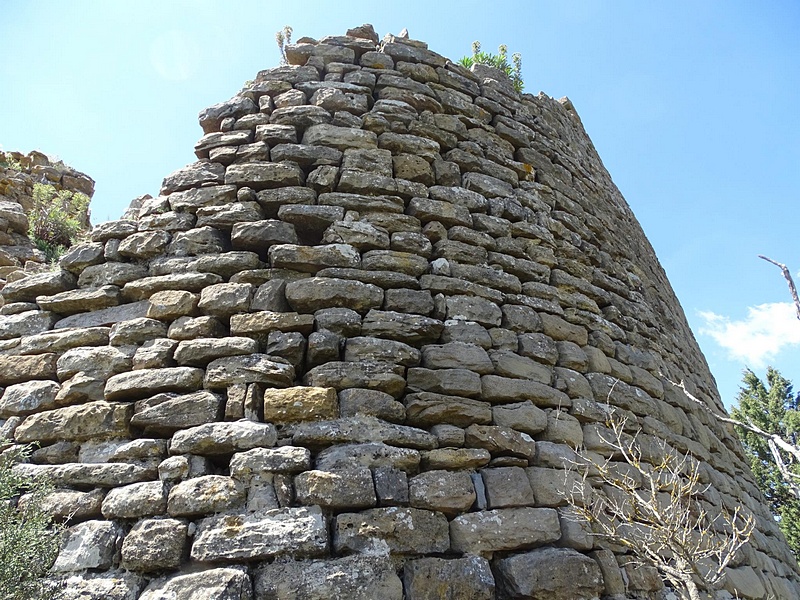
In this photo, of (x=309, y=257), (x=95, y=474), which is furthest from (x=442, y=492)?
(x=95, y=474)

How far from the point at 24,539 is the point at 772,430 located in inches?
577

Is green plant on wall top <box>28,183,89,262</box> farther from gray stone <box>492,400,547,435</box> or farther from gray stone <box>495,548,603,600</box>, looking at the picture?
gray stone <box>495,548,603,600</box>

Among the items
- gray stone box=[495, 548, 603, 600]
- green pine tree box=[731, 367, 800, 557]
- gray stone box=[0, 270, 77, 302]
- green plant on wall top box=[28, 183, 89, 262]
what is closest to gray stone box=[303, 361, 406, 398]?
gray stone box=[495, 548, 603, 600]

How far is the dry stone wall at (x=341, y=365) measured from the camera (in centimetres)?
226

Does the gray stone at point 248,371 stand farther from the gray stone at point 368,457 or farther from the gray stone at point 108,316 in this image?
the gray stone at point 108,316

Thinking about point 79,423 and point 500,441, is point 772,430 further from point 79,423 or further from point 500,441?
point 79,423

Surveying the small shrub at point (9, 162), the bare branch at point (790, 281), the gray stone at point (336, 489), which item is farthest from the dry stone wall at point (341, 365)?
the small shrub at point (9, 162)

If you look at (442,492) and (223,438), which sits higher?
(223,438)

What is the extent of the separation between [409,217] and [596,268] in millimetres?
1612

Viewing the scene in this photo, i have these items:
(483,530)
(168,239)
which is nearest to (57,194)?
(168,239)

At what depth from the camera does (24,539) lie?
2.14 metres

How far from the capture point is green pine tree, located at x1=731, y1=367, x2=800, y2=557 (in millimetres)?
12727

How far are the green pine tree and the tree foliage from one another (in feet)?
38.1

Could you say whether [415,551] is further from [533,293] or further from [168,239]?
[168,239]
